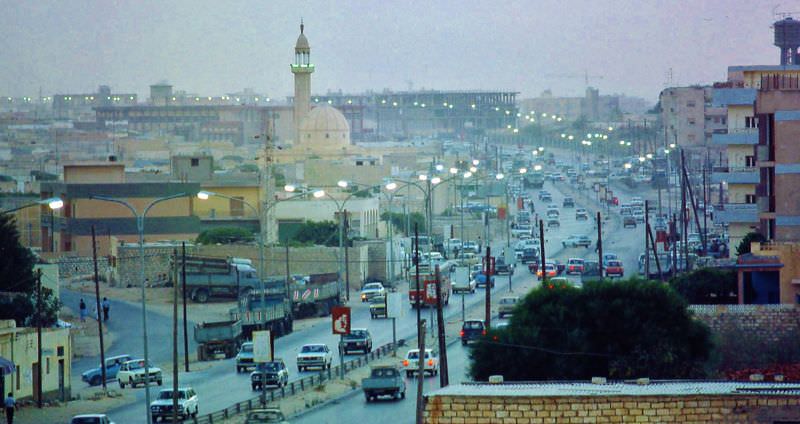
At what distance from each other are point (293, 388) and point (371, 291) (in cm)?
2382

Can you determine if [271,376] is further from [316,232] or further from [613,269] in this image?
[316,232]

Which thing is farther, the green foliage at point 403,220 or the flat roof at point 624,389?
the green foliage at point 403,220

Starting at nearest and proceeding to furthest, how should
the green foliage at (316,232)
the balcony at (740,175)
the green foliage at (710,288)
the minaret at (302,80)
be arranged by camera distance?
the green foliage at (710,288) < the balcony at (740,175) < the green foliage at (316,232) < the minaret at (302,80)

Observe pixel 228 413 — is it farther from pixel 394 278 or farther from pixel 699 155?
pixel 699 155

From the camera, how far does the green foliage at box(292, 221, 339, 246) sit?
248 ft

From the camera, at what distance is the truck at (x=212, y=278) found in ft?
186

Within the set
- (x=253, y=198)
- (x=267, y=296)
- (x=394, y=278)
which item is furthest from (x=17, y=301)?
(x=253, y=198)

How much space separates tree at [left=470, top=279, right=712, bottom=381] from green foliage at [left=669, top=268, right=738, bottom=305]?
31.1ft

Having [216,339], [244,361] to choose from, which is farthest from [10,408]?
[216,339]

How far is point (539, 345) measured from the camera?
29.8 metres

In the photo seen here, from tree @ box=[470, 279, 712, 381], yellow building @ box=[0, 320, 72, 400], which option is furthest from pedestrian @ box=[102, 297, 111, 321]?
tree @ box=[470, 279, 712, 381]

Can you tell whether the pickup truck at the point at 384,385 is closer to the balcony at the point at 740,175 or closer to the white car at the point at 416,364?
the white car at the point at 416,364

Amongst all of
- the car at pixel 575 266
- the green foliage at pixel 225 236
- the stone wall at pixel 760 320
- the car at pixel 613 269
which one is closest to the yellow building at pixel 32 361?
the stone wall at pixel 760 320

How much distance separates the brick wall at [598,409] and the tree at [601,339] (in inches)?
381
